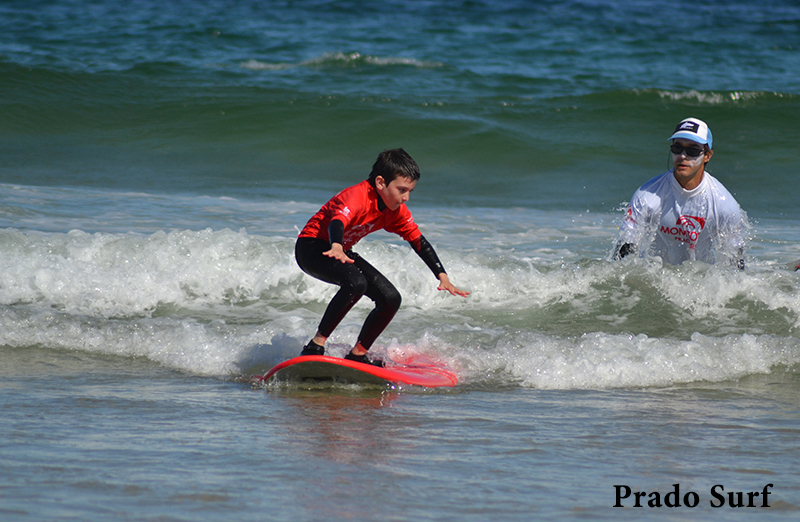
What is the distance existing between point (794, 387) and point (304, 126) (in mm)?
11729

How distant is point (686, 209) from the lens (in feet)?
20.0

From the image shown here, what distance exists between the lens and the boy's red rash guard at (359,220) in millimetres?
4629

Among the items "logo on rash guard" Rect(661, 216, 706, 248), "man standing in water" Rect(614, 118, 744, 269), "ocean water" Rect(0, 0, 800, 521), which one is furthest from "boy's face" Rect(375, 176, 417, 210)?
"logo on rash guard" Rect(661, 216, 706, 248)

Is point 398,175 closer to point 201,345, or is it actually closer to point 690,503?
point 201,345

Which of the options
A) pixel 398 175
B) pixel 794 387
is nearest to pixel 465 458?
pixel 398 175

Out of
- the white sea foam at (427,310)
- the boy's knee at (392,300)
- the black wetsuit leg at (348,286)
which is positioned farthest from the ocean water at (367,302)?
the boy's knee at (392,300)

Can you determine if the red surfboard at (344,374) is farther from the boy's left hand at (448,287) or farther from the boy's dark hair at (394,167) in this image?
the boy's dark hair at (394,167)

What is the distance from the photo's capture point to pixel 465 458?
344cm

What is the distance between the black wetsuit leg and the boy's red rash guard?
4.2 inches

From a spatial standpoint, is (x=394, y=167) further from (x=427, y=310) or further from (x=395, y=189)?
(x=427, y=310)

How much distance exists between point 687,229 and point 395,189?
268 cm

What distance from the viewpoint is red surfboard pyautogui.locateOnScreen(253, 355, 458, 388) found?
189 inches

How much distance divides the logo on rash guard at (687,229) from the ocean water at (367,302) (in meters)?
0.63

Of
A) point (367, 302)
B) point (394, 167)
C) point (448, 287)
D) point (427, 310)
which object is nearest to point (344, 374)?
point (448, 287)
